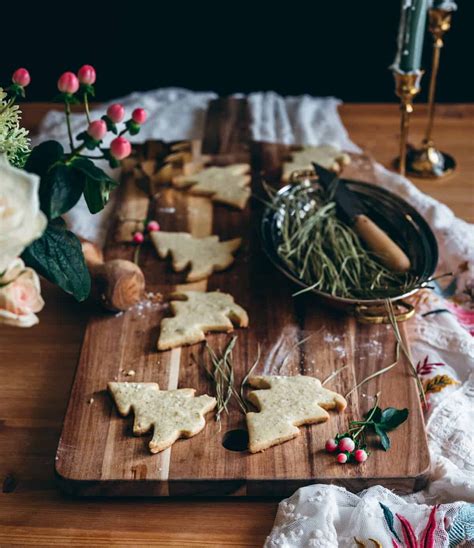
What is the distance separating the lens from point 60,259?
1.09 m

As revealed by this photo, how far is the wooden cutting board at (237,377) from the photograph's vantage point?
1.12 m

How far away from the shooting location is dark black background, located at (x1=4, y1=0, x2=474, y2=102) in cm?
243

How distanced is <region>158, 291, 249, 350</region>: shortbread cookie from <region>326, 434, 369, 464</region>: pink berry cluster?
0.31 metres

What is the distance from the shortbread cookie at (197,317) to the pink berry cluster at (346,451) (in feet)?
1.03

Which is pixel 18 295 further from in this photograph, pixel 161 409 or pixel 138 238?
pixel 138 238

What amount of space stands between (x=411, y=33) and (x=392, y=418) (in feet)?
2.80

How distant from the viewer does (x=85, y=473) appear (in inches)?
44.0

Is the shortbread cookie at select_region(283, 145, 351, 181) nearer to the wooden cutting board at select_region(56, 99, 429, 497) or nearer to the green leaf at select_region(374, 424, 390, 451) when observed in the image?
the wooden cutting board at select_region(56, 99, 429, 497)

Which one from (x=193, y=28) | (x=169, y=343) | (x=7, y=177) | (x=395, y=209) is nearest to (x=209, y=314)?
(x=169, y=343)

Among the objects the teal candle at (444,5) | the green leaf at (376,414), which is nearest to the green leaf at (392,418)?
the green leaf at (376,414)

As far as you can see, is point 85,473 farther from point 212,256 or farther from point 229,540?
point 212,256

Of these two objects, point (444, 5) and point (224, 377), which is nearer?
point (224, 377)

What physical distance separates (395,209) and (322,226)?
16cm

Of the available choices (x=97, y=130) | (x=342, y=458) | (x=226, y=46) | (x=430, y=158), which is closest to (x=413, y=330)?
(x=342, y=458)
